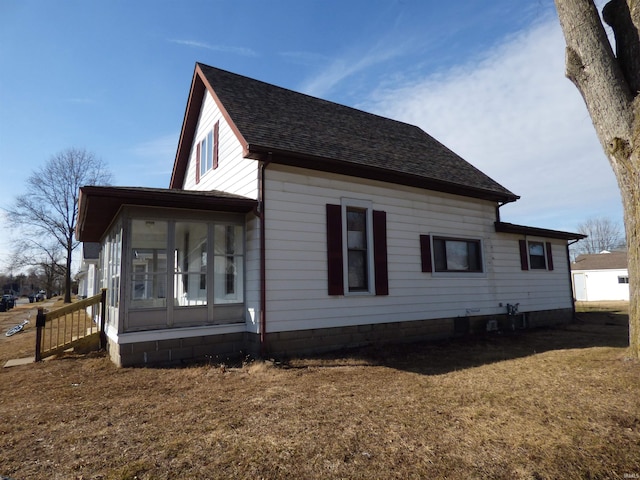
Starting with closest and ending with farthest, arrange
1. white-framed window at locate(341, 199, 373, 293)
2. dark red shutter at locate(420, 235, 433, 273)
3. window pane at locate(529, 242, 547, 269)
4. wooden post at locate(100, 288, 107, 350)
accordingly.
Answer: white-framed window at locate(341, 199, 373, 293), wooden post at locate(100, 288, 107, 350), dark red shutter at locate(420, 235, 433, 273), window pane at locate(529, 242, 547, 269)

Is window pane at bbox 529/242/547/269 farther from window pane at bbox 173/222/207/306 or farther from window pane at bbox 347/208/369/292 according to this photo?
window pane at bbox 173/222/207/306

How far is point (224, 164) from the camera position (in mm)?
9516

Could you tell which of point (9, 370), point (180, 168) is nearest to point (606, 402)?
point (9, 370)

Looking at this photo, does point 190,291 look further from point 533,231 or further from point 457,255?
point 533,231

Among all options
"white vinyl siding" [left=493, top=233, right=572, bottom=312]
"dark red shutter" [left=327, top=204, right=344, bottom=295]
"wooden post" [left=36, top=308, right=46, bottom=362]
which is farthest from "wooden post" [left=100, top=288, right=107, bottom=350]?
"white vinyl siding" [left=493, top=233, right=572, bottom=312]

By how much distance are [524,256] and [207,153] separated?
33.6 feet

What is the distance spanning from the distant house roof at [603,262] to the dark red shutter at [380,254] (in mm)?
30102

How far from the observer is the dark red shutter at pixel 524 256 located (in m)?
12.0

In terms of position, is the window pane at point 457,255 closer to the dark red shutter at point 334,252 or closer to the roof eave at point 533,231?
the roof eave at point 533,231

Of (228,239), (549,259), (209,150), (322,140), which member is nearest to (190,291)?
(228,239)

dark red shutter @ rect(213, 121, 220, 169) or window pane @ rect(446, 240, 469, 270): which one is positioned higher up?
dark red shutter @ rect(213, 121, 220, 169)

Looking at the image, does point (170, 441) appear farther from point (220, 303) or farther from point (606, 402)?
point (606, 402)

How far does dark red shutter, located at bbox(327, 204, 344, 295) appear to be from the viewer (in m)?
8.10

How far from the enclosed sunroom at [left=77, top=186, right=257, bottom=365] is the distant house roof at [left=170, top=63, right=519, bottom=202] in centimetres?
161
